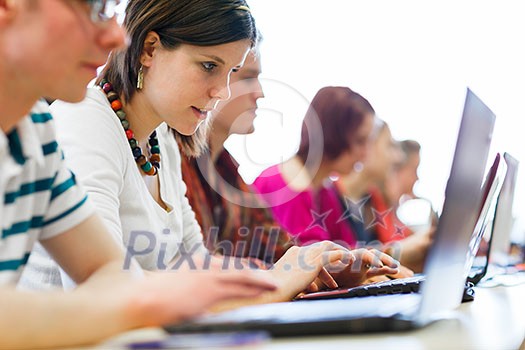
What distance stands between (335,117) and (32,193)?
2004 mm

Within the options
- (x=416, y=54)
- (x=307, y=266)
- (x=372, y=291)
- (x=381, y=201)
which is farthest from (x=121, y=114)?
(x=416, y=54)

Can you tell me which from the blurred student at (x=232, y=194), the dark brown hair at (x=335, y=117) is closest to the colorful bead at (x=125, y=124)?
the blurred student at (x=232, y=194)

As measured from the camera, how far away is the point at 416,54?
11.1 ft

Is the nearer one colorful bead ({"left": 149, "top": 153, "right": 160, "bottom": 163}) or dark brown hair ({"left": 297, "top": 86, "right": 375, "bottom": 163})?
colorful bead ({"left": 149, "top": 153, "right": 160, "bottom": 163})

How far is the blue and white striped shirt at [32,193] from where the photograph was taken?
0.72 meters

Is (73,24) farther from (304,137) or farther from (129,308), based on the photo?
(304,137)

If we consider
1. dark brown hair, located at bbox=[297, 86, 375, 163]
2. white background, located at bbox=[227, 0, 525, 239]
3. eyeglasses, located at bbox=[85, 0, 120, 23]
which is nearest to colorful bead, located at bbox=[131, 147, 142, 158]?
eyeglasses, located at bbox=[85, 0, 120, 23]

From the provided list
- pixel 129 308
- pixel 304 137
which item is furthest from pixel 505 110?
pixel 129 308

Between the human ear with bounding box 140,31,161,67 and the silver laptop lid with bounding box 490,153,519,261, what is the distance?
2.54ft

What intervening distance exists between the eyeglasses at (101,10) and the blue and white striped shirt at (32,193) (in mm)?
143

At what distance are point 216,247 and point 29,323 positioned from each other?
147 centimetres

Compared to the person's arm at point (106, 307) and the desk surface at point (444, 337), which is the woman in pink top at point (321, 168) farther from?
the person's arm at point (106, 307)

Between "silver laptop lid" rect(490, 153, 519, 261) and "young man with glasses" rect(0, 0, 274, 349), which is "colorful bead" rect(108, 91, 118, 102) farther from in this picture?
"silver laptop lid" rect(490, 153, 519, 261)

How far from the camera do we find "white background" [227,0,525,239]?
3242 mm
